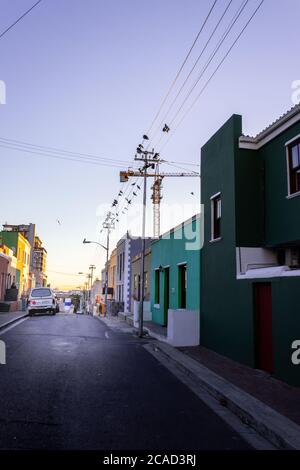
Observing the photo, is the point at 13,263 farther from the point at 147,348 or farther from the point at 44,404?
the point at 44,404

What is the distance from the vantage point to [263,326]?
403 inches

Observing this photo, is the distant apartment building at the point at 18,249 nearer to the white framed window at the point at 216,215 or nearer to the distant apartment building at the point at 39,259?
the distant apartment building at the point at 39,259

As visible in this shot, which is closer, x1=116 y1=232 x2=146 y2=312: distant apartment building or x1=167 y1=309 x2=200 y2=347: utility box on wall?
x1=167 y1=309 x2=200 y2=347: utility box on wall

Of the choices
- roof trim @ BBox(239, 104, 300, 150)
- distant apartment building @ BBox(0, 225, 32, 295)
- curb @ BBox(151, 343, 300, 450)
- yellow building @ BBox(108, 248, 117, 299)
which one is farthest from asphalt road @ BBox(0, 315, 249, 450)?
distant apartment building @ BBox(0, 225, 32, 295)

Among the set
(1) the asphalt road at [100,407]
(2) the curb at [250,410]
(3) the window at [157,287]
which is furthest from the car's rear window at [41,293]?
(2) the curb at [250,410]

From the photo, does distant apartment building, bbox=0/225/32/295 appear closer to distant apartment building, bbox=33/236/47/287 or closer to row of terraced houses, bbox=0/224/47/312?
row of terraced houses, bbox=0/224/47/312

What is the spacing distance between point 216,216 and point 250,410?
8329mm

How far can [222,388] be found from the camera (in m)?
8.03

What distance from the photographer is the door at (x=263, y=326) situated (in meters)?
9.88

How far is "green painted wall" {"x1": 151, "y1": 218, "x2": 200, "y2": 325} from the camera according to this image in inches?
614

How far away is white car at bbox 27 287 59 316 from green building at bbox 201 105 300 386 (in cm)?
1839

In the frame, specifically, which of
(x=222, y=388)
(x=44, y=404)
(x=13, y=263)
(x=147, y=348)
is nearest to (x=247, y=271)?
(x=222, y=388)

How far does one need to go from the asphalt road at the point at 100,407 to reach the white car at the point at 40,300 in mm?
18450
